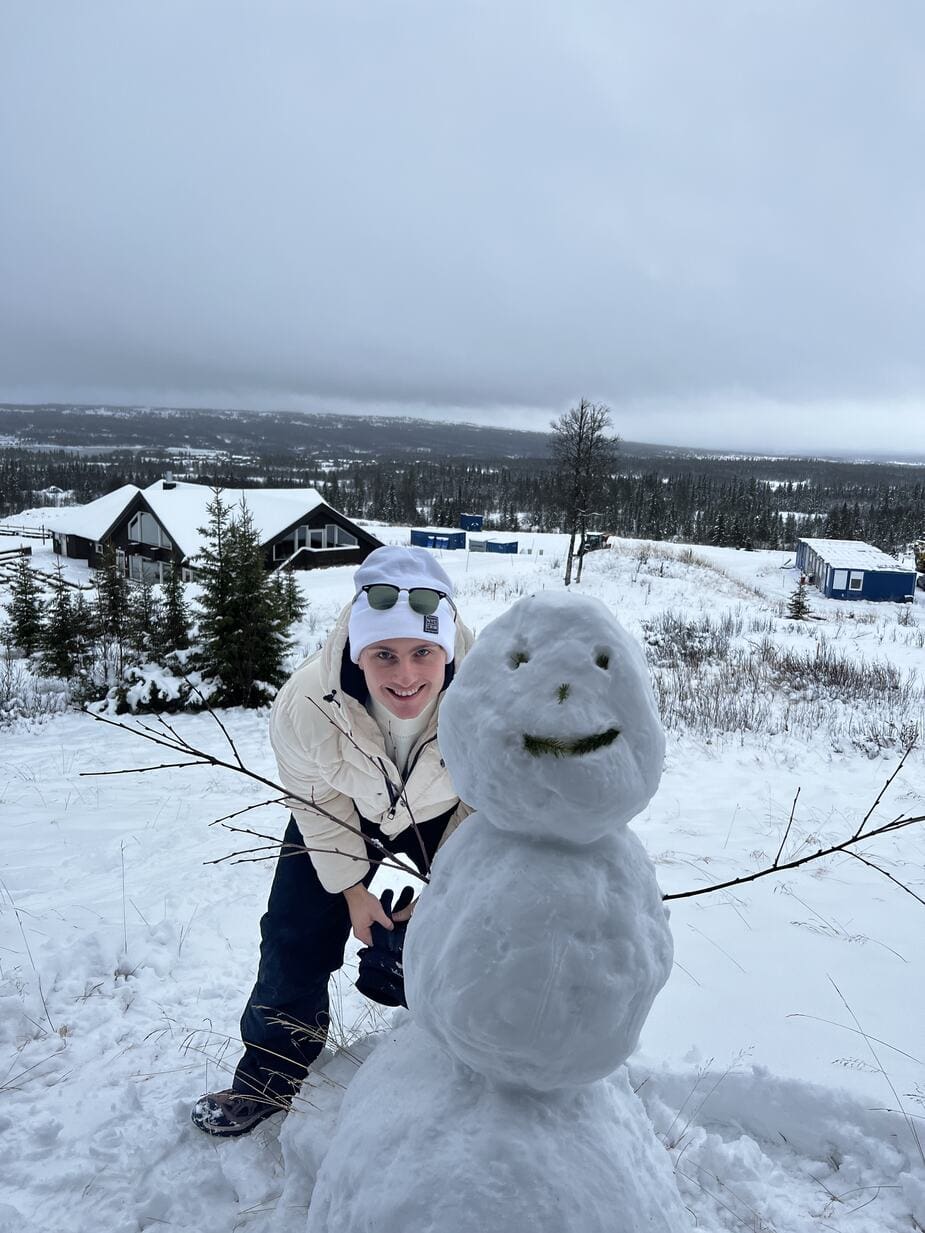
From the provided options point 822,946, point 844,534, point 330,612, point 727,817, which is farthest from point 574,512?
point 844,534

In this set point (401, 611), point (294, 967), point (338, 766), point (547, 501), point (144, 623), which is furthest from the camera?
point (547, 501)

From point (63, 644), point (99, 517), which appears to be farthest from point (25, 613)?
point (99, 517)

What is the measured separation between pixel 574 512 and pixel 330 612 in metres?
11.7

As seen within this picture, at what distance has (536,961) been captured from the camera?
A: 1059 millimetres

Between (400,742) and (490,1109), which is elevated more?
(400,742)

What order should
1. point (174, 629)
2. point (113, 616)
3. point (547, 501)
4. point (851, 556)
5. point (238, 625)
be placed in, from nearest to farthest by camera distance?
point (238, 625) < point (174, 629) < point (113, 616) < point (851, 556) < point (547, 501)

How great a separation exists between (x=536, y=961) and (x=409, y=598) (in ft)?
3.63

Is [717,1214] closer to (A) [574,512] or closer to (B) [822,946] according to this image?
(B) [822,946]

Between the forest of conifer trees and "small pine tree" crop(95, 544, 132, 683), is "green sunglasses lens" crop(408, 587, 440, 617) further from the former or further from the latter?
the forest of conifer trees

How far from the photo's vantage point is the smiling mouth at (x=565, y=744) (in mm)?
1062

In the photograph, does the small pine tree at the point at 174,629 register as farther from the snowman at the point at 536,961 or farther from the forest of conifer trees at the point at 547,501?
the forest of conifer trees at the point at 547,501

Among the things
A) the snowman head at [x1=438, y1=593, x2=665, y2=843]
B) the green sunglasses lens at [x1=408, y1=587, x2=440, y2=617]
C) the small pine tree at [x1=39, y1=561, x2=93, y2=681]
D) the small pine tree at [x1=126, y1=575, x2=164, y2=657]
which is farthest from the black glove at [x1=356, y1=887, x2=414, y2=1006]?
the small pine tree at [x1=39, y1=561, x2=93, y2=681]

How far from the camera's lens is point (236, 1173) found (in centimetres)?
218

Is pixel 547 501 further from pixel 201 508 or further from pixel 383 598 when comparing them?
pixel 383 598
